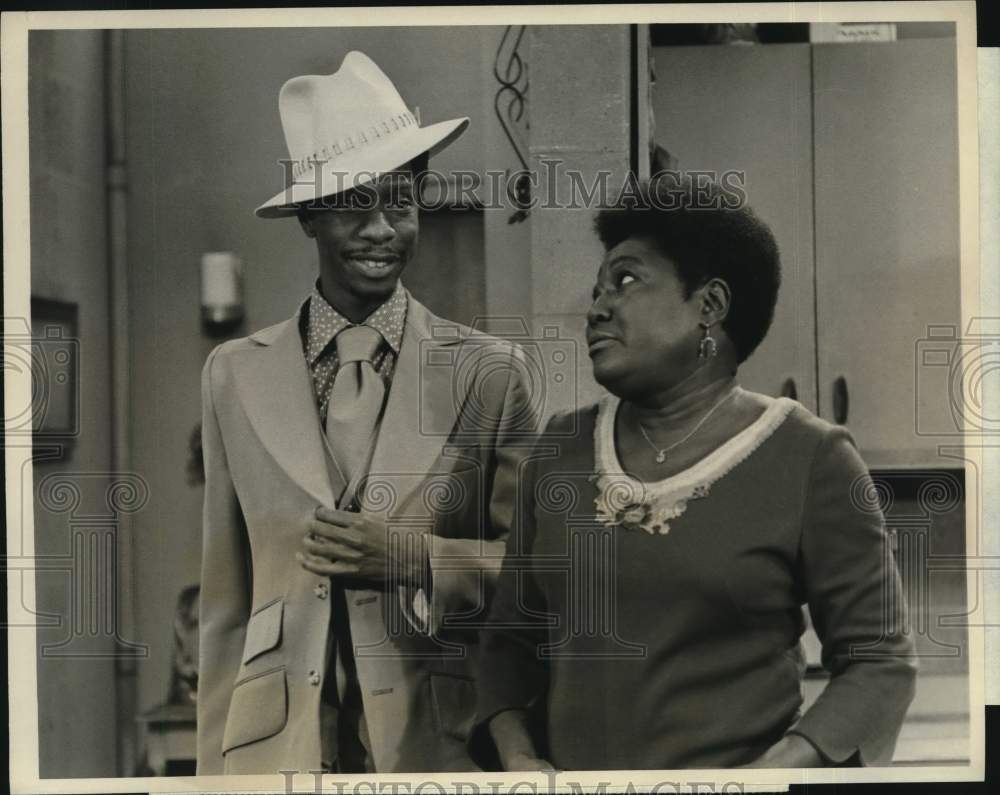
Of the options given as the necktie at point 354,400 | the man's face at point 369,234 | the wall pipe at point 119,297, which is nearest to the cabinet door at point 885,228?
the man's face at point 369,234

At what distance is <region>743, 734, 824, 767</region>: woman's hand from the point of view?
12.4ft

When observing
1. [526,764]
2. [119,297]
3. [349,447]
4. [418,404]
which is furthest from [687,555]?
[119,297]

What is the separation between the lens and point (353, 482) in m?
3.84

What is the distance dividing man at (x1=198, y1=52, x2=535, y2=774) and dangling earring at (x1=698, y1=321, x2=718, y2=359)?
549 mm

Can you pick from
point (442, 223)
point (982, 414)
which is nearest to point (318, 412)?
point (442, 223)

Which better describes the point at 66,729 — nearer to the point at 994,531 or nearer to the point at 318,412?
the point at 318,412

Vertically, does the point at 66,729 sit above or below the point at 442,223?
below

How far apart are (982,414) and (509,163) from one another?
170 centimetres

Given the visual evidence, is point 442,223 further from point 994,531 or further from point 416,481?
point 994,531

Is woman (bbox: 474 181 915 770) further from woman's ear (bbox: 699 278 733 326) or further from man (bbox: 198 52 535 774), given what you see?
man (bbox: 198 52 535 774)

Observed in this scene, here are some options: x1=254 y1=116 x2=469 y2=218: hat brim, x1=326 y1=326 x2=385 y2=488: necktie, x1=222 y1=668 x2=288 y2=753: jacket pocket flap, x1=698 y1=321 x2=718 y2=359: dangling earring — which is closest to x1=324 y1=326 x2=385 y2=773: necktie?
x1=326 y1=326 x2=385 y2=488: necktie

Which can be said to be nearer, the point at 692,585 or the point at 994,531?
the point at 692,585

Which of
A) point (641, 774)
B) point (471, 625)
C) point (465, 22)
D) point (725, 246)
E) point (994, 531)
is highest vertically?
point (465, 22)

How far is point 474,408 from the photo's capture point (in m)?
3.87
